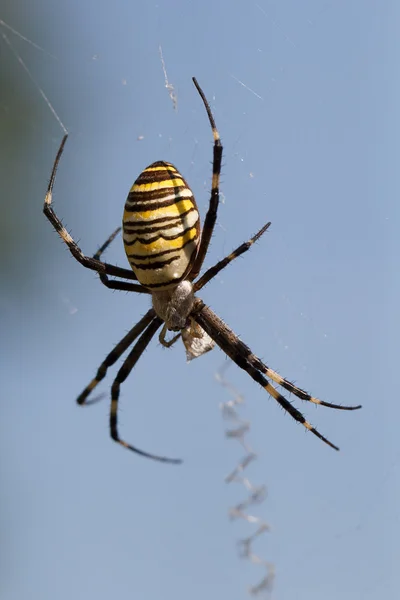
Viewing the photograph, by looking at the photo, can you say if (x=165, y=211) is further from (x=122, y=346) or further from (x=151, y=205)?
(x=122, y=346)

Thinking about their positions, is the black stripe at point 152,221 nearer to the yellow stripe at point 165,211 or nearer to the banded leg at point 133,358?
the yellow stripe at point 165,211

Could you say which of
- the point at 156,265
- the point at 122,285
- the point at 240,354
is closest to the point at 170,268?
the point at 156,265

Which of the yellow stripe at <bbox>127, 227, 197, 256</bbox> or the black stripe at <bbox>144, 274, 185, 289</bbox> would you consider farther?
the black stripe at <bbox>144, 274, 185, 289</bbox>

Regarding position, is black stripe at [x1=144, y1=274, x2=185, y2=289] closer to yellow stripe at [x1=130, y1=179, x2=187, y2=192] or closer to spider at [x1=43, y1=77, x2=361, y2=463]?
spider at [x1=43, y1=77, x2=361, y2=463]

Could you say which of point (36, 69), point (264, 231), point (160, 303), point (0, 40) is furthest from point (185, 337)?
point (36, 69)

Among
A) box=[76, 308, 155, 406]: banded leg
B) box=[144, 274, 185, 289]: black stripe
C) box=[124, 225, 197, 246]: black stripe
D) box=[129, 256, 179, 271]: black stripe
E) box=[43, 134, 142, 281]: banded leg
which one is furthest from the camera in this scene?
box=[76, 308, 155, 406]: banded leg

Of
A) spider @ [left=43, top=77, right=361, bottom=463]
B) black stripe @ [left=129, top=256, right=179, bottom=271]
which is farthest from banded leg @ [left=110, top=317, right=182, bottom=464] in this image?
black stripe @ [left=129, top=256, right=179, bottom=271]

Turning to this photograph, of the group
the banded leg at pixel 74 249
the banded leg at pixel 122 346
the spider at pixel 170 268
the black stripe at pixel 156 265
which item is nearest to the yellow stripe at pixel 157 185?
the spider at pixel 170 268
